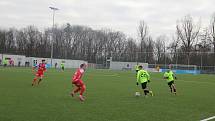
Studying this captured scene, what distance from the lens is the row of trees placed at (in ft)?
303

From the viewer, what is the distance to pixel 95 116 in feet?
34.9

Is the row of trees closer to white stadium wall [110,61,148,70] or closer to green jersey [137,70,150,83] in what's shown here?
white stadium wall [110,61,148,70]

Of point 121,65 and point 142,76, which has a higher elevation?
point 121,65

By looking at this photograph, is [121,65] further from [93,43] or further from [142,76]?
[142,76]

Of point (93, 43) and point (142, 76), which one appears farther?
point (93, 43)

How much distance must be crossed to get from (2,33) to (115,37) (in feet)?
124

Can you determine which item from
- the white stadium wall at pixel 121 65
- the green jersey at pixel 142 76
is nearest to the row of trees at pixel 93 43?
the white stadium wall at pixel 121 65

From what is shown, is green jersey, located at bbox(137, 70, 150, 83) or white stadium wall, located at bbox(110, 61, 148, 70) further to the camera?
white stadium wall, located at bbox(110, 61, 148, 70)

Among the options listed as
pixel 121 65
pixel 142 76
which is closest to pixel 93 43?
pixel 121 65

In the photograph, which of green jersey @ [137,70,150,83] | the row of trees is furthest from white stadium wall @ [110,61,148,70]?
green jersey @ [137,70,150,83]

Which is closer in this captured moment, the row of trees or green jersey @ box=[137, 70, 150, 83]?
green jersey @ box=[137, 70, 150, 83]

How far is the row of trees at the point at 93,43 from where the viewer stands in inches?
3634

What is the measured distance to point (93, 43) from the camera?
Result: 382 feet

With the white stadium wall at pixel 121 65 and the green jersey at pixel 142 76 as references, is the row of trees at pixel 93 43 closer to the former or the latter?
the white stadium wall at pixel 121 65
